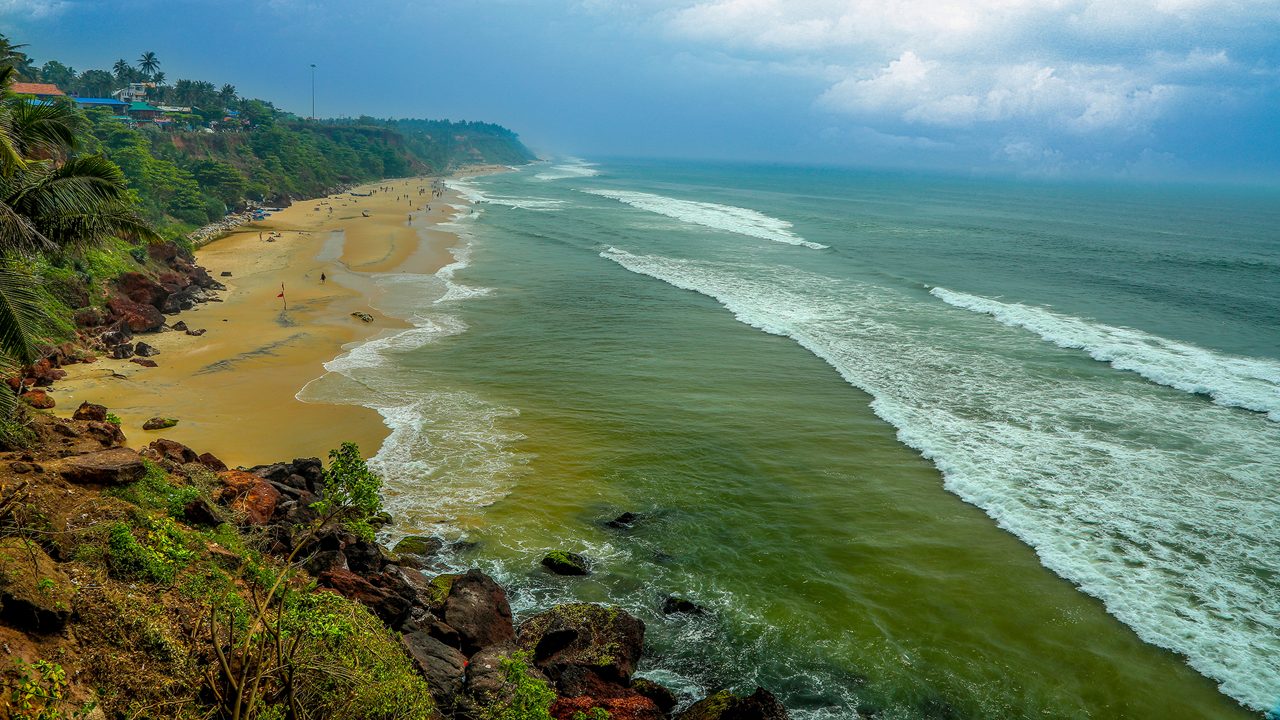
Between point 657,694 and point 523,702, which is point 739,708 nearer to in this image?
point 657,694

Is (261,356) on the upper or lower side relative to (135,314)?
lower

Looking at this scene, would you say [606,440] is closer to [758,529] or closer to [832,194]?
[758,529]

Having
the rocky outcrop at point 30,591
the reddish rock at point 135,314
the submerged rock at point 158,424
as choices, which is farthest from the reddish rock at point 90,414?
the reddish rock at point 135,314

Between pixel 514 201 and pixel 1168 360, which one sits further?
pixel 514 201

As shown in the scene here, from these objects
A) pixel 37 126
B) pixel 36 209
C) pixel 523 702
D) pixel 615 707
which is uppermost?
pixel 37 126

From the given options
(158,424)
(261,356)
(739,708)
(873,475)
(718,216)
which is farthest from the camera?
(718,216)

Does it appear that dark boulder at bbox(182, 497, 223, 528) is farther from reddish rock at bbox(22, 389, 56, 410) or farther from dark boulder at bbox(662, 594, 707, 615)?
dark boulder at bbox(662, 594, 707, 615)

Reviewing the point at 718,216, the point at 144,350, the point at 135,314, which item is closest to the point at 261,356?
the point at 144,350

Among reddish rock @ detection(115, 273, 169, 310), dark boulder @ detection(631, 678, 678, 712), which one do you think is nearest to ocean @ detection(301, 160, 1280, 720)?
dark boulder @ detection(631, 678, 678, 712)
